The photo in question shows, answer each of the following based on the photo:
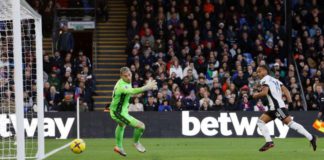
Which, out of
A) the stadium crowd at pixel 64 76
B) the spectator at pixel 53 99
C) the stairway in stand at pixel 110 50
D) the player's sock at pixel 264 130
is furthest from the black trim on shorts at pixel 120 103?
the stairway in stand at pixel 110 50

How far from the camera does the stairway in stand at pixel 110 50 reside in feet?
99.8

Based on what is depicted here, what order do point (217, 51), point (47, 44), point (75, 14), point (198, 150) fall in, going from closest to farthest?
point (198, 150) < point (217, 51) < point (75, 14) < point (47, 44)

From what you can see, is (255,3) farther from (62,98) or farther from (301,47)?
(62,98)

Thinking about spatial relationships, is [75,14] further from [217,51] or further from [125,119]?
[125,119]

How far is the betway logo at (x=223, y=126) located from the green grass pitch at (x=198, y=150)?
35.1 inches

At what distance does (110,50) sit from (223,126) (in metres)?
7.67

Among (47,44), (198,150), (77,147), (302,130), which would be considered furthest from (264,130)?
(47,44)

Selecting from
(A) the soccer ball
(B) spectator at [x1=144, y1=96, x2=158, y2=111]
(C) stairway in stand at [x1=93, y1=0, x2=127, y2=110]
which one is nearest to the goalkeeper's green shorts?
(A) the soccer ball

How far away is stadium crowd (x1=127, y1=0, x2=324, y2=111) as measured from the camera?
27281 mm

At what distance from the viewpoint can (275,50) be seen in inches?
1190

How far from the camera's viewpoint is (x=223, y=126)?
26.3 metres

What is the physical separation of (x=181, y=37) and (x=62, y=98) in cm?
568

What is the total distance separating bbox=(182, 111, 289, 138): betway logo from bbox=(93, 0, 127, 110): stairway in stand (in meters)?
4.44

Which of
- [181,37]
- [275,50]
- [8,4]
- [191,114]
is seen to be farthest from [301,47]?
[8,4]
